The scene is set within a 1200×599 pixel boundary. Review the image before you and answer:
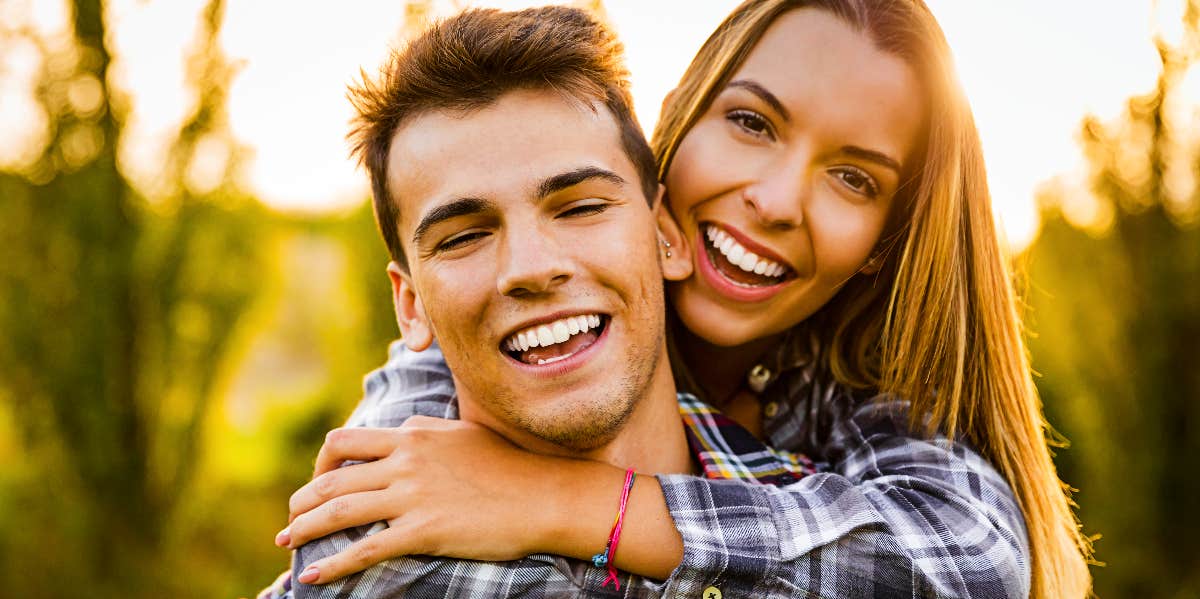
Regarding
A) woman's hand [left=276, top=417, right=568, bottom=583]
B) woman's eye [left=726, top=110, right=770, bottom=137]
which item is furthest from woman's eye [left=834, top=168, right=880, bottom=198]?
woman's hand [left=276, top=417, right=568, bottom=583]

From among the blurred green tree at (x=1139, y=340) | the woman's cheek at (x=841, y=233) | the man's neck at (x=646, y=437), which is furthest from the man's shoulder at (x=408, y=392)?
the blurred green tree at (x=1139, y=340)

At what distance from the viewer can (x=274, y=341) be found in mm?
12859

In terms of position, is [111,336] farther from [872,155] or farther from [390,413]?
[872,155]

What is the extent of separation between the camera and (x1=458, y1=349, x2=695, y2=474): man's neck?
239 cm

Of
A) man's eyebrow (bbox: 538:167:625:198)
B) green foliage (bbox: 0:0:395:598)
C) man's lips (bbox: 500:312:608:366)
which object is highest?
green foliage (bbox: 0:0:395:598)

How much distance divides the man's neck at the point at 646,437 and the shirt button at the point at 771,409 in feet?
1.44

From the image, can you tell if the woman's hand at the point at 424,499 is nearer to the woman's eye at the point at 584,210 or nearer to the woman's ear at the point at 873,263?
the woman's eye at the point at 584,210

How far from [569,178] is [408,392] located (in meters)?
0.98

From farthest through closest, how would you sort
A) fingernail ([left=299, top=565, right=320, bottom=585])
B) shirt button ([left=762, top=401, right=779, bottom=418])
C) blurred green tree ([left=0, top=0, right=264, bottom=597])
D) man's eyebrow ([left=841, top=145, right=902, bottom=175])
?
blurred green tree ([left=0, top=0, right=264, bottom=597]) → shirt button ([left=762, top=401, right=779, bottom=418]) → man's eyebrow ([left=841, top=145, right=902, bottom=175]) → fingernail ([left=299, top=565, right=320, bottom=585])

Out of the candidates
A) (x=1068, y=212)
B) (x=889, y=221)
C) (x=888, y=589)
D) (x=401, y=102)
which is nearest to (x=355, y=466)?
(x=401, y=102)

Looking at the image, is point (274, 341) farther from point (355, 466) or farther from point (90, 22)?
point (355, 466)

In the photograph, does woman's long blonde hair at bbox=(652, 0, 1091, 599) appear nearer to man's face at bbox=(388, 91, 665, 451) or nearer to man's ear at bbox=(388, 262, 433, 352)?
man's face at bbox=(388, 91, 665, 451)

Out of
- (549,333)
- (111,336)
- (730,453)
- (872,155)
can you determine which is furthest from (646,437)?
(111,336)

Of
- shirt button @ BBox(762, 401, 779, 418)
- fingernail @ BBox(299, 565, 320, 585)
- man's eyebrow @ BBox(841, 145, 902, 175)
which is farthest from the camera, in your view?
shirt button @ BBox(762, 401, 779, 418)
